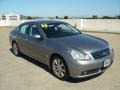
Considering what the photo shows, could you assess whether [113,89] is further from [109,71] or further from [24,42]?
[24,42]

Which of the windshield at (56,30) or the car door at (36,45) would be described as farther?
the windshield at (56,30)

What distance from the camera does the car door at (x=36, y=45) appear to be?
6.51m

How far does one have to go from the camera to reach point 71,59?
5.25 meters

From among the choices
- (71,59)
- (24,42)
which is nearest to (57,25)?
(24,42)

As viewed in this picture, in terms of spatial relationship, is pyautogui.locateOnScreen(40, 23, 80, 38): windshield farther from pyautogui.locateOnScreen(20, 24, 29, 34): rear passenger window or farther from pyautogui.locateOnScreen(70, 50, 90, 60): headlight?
pyautogui.locateOnScreen(70, 50, 90, 60): headlight

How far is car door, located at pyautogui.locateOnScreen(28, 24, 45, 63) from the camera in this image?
6508mm

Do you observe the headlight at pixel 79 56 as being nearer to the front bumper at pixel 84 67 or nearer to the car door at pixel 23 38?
the front bumper at pixel 84 67

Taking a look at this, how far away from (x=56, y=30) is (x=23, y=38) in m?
1.59

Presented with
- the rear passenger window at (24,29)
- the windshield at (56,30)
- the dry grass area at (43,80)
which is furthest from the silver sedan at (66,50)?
the dry grass area at (43,80)

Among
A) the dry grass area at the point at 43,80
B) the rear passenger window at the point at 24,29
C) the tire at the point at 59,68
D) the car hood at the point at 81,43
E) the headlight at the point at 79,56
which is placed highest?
the rear passenger window at the point at 24,29

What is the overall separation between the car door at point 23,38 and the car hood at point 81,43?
5.83 ft

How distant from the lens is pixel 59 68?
5789mm

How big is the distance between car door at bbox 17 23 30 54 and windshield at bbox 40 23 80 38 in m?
0.98

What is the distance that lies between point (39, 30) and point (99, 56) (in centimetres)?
234
